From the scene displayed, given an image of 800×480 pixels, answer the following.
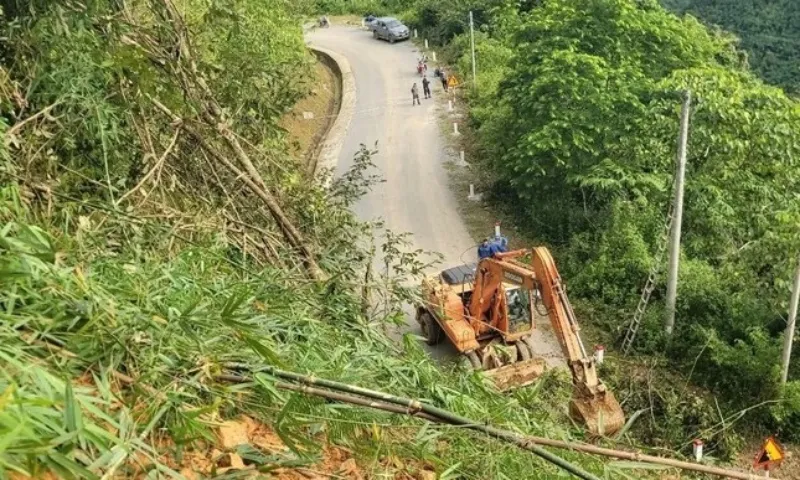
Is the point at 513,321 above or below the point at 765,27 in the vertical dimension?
above

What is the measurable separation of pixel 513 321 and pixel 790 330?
376 centimetres

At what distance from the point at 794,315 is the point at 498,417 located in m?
8.12

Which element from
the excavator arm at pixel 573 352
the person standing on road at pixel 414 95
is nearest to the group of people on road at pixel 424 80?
the person standing on road at pixel 414 95

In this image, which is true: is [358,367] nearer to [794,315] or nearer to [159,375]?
[159,375]

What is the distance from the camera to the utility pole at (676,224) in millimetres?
11086

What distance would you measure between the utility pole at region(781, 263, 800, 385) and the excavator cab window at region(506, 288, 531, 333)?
351 centimetres

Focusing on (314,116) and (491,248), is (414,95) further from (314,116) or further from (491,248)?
(491,248)

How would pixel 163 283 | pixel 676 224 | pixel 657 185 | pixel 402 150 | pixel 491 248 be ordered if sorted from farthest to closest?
pixel 402 150
pixel 657 185
pixel 491 248
pixel 676 224
pixel 163 283

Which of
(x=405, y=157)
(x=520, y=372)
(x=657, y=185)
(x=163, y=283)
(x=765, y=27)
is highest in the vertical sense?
(x=163, y=283)

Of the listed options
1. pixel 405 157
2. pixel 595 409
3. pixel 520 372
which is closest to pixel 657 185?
pixel 520 372

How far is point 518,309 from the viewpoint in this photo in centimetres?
1110

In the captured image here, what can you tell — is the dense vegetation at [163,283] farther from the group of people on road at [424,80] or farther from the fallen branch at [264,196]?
the group of people on road at [424,80]

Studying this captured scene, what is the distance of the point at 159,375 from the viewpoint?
2863 mm

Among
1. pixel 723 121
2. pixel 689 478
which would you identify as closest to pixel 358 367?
pixel 689 478
